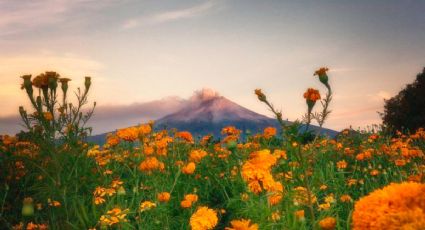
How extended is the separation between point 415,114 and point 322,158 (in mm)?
13802

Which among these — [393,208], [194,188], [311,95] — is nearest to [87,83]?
[194,188]

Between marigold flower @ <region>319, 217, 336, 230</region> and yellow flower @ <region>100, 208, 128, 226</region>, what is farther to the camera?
yellow flower @ <region>100, 208, 128, 226</region>

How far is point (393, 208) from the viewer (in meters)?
1.36

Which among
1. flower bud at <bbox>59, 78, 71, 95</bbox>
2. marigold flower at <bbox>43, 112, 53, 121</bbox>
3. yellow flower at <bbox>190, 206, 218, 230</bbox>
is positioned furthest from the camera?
flower bud at <bbox>59, 78, 71, 95</bbox>

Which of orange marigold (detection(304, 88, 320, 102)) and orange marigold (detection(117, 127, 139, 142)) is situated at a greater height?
orange marigold (detection(304, 88, 320, 102))

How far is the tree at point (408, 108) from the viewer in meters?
18.0

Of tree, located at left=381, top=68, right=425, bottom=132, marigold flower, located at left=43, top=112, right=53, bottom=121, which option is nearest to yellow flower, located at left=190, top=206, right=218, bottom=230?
marigold flower, located at left=43, top=112, right=53, bottom=121

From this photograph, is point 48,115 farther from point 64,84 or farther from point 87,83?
point 87,83

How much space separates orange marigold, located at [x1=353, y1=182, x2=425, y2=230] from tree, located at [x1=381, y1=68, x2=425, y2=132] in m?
17.6

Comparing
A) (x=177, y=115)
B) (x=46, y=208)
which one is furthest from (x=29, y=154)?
(x=177, y=115)

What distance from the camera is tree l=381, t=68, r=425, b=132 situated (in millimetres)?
18000

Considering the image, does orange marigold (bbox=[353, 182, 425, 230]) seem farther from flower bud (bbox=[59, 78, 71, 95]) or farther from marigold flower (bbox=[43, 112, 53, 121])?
flower bud (bbox=[59, 78, 71, 95])

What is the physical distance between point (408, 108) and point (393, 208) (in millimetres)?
18565

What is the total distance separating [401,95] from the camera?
63.7 feet
